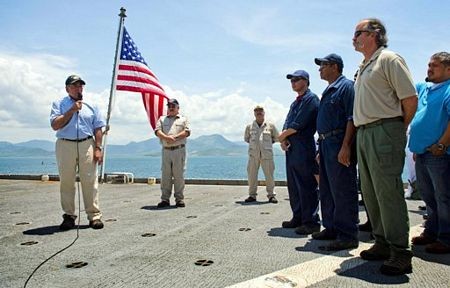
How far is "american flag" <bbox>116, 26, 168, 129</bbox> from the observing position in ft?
33.1

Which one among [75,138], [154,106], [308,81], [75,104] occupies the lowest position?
[75,138]

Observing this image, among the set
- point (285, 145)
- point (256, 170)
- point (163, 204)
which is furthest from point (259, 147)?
point (285, 145)

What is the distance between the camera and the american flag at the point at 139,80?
33.1 ft

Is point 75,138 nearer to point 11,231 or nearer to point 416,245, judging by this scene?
point 11,231

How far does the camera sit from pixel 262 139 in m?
7.24

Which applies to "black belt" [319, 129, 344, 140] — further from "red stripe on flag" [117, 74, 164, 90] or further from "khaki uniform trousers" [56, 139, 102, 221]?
"red stripe on flag" [117, 74, 164, 90]

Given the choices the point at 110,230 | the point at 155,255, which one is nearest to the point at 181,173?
the point at 110,230

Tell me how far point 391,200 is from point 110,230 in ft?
10.3

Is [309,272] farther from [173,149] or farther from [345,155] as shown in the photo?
[173,149]

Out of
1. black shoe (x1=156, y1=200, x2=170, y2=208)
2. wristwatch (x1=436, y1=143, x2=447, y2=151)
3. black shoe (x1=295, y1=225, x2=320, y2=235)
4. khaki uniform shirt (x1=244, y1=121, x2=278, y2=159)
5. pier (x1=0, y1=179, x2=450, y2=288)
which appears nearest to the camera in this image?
pier (x1=0, y1=179, x2=450, y2=288)

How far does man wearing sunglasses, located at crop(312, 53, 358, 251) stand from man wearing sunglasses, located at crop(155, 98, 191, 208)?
129 inches

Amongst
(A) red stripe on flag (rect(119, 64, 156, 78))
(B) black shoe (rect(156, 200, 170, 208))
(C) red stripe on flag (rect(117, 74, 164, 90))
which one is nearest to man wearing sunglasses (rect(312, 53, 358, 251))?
(B) black shoe (rect(156, 200, 170, 208))

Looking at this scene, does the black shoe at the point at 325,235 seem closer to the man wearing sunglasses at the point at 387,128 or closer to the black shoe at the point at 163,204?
the man wearing sunglasses at the point at 387,128

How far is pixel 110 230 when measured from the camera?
14.2ft
